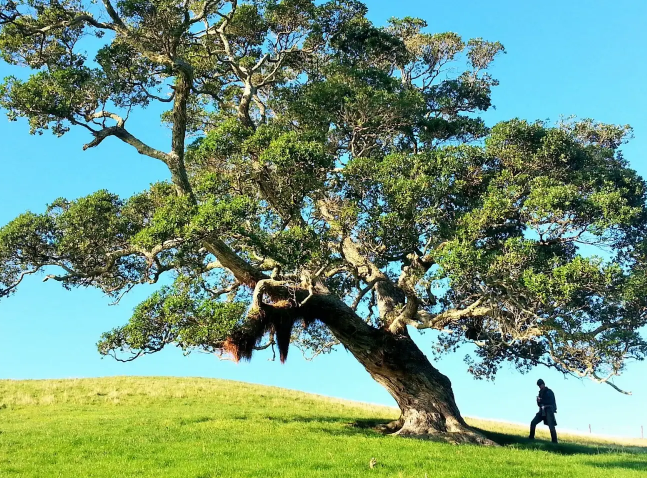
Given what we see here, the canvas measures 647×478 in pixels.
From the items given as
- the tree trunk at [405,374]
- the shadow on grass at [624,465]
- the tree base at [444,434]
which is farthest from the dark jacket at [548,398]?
the shadow on grass at [624,465]

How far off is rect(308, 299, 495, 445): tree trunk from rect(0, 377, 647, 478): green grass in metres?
1.88

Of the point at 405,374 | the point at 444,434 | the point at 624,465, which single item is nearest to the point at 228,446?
the point at 405,374

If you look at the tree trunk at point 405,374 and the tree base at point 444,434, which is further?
the tree trunk at point 405,374

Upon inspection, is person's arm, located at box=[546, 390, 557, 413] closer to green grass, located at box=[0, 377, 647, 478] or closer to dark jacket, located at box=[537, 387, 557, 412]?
dark jacket, located at box=[537, 387, 557, 412]

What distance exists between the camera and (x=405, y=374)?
20.0 metres

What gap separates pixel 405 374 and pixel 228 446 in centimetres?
751

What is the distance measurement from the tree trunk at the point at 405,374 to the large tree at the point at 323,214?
7 cm

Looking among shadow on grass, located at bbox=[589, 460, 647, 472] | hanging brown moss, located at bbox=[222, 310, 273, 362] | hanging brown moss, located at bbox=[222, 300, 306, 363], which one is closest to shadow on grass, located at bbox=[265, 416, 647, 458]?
shadow on grass, located at bbox=[589, 460, 647, 472]

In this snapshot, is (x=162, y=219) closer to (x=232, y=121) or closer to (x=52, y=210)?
(x=232, y=121)

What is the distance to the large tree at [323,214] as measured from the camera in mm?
15812

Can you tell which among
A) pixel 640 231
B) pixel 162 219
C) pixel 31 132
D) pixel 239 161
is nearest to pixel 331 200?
pixel 239 161

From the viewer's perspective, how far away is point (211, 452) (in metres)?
13.8

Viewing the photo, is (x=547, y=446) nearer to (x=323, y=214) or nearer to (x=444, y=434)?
(x=444, y=434)

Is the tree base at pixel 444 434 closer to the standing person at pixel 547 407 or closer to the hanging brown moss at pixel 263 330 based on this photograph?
the standing person at pixel 547 407
